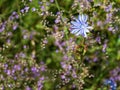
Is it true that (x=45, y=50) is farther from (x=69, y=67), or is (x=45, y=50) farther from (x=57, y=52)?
(x=69, y=67)

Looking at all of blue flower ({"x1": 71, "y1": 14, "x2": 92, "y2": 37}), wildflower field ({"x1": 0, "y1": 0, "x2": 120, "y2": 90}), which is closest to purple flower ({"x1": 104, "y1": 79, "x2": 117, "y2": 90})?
wildflower field ({"x1": 0, "y1": 0, "x2": 120, "y2": 90})

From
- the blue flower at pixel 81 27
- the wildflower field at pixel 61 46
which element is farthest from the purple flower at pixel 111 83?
the blue flower at pixel 81 27

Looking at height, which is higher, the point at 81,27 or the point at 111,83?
the point at 81,27

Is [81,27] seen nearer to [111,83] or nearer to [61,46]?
[61,46]

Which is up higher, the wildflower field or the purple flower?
the wildflower field

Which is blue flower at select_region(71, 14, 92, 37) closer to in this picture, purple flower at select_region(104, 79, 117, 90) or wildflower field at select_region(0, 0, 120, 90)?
wildflower field at select_region(0, 0, 120, 90)

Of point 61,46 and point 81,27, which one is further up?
point 81,27

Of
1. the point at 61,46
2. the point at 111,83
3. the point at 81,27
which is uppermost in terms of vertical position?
the point at 81,27

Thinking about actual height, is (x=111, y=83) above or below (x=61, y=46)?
below

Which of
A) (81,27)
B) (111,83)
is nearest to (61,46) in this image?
(81,27)
